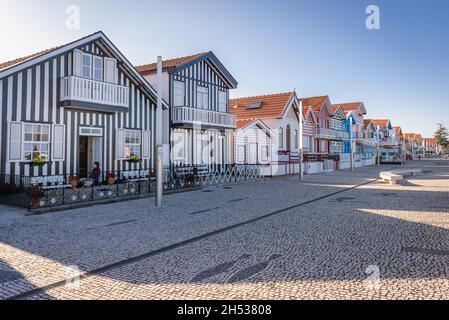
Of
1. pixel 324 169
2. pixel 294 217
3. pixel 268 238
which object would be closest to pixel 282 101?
pixel 324 169

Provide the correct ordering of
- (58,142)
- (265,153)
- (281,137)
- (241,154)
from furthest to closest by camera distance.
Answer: (281,137) < (265,153) < (241,154) < (58,142)

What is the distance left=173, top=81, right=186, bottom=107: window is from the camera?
70.8ft

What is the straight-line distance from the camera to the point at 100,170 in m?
16.9

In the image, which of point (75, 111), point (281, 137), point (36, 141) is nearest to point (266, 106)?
point (281, 137)

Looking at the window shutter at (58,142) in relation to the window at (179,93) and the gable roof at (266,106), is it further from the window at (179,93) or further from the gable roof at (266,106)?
the gable roof at (266,106)

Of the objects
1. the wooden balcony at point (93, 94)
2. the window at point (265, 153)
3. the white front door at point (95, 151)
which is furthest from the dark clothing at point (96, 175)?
the window at point (265, 153)

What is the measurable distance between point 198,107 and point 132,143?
614cm

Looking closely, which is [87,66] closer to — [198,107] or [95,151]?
[95,151]

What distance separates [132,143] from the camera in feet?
Result: 61.2

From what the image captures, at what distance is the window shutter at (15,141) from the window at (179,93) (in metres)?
9.43

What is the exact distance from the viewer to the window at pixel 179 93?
21.6m
